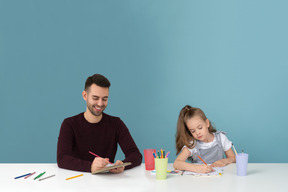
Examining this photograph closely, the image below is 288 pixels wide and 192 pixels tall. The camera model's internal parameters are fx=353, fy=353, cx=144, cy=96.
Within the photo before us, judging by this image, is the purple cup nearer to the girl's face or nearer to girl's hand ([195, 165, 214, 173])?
girl's hand ([195, 165, 214, 173])

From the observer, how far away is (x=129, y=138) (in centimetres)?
223

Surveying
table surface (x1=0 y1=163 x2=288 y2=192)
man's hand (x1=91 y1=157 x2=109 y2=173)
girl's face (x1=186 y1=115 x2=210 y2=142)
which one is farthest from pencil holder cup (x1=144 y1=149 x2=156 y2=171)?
girl's face (x1=186 y1=115 x2=210 y2=142)

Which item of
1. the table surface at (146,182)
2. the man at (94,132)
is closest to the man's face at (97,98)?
the man at (94,132)

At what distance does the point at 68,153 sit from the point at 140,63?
176 cm

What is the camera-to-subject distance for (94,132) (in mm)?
2240

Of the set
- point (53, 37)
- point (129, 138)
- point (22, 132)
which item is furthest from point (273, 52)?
point (22, 132)

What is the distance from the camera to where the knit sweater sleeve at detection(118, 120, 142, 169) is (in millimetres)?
1952

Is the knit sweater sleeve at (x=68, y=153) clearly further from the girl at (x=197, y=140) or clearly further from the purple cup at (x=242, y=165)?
the purple cup at (x=242, y=165)

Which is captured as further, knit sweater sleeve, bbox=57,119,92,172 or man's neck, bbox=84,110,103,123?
man's neck, bbox=84,110,103,123

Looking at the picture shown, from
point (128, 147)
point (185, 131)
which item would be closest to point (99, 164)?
point (128, 147)

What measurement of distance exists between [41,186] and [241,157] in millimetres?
929

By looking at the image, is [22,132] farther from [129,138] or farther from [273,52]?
[273,52]

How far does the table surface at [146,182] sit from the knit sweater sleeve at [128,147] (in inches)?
4.9

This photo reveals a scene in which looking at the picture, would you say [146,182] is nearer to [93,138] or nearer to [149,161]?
[149,161]
